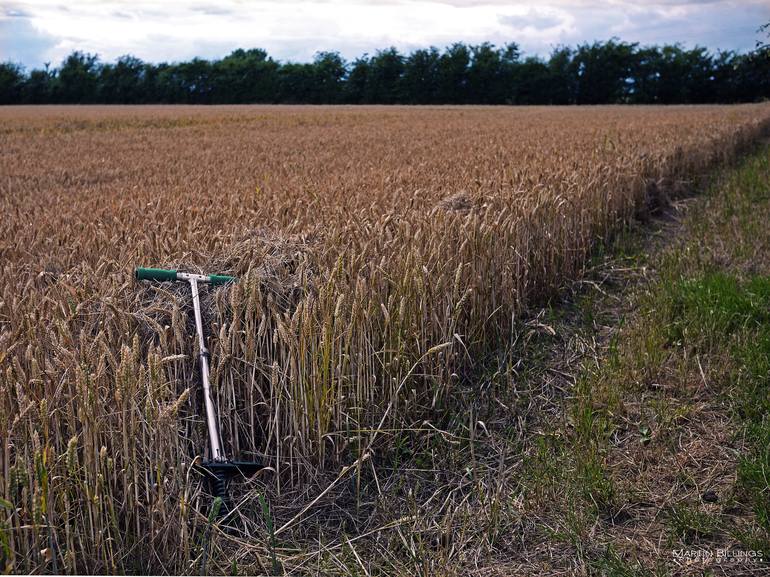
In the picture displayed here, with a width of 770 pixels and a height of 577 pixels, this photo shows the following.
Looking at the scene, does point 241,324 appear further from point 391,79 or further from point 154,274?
point 391,79

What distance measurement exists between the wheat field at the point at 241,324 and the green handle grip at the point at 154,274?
1.9 inches

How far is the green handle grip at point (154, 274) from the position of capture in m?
3.74

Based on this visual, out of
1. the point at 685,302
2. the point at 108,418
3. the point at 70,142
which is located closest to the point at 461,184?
the point at 685,302

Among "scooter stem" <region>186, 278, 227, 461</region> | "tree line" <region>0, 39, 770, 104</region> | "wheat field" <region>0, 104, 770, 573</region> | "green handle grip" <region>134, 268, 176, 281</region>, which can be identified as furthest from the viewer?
"tree line" <region>0, 39, 770, 104</region>

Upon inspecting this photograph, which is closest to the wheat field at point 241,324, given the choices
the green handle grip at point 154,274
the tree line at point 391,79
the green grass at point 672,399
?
the green handle grip at point 154,274

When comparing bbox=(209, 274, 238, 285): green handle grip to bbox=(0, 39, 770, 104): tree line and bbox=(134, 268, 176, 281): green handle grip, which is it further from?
bbox=(0, 39, 770, 104): tree line

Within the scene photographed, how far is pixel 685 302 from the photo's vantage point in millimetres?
5605

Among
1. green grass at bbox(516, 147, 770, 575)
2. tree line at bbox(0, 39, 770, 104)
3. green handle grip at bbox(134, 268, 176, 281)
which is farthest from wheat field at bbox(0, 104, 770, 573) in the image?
tree line at bbox(0, 39, 770, 104)

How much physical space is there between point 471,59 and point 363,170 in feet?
184

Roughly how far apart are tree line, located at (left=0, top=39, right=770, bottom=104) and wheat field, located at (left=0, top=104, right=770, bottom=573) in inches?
2077

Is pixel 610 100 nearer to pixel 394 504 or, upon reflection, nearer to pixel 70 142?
pixel 70 142

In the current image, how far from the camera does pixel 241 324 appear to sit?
363cm

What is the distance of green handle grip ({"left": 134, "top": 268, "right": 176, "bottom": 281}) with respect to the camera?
374 cm

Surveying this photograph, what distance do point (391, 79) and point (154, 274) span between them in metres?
A: 60.4
